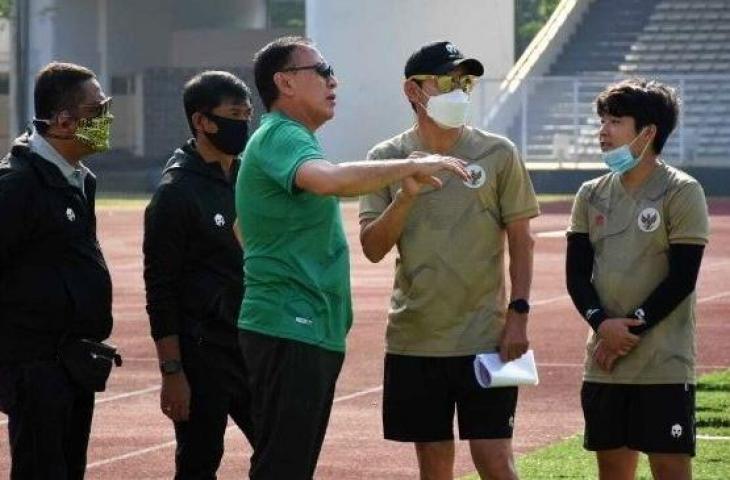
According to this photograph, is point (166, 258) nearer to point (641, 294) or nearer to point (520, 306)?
point (520, 306)

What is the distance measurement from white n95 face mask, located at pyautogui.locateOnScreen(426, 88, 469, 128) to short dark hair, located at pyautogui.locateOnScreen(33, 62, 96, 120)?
1.31 metres

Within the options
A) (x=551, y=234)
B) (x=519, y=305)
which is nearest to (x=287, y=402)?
(x=519, y=305)

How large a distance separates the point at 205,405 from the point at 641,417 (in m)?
1.75

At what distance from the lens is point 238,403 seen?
804 centimetres

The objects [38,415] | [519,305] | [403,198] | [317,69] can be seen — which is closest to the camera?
[317,69]

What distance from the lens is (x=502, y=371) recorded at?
7.38 meters

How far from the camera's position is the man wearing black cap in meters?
7.44

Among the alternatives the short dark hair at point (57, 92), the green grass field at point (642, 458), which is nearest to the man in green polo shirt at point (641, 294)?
the short dark hair at point (57, 92)

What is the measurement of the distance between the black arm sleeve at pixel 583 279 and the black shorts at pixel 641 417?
0.28m

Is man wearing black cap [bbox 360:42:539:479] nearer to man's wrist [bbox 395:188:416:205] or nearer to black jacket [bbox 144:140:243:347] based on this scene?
man's wrist [bbox 395:188:416:205]

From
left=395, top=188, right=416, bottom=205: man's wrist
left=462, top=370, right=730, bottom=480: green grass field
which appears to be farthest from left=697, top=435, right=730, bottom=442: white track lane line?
left=395, top=188, right=416, bottom=205: man's wrist

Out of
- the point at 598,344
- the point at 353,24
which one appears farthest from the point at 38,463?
the point at 353,24

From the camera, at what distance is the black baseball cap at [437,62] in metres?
7.41

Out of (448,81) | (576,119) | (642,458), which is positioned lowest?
(576,119)
